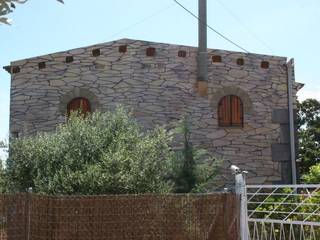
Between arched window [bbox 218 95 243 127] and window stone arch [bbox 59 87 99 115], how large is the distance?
12.2 feet

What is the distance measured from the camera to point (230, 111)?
55.8ft

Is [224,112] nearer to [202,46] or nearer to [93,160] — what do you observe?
[202,46]

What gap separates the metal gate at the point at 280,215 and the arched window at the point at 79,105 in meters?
5.40

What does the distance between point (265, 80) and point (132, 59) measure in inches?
163

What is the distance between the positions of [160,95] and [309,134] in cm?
1534

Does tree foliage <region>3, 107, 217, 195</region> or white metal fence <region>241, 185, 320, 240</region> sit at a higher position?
tree foliage <region>3, 107, 217, 195</region>

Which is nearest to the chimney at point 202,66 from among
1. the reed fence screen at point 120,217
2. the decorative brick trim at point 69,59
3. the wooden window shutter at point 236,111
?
the wooden window shutter at point 236,111

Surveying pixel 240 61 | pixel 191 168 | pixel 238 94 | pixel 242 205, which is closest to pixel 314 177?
pixel 238 94

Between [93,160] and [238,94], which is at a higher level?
[238,94]

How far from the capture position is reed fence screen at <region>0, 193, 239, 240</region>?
315 inches

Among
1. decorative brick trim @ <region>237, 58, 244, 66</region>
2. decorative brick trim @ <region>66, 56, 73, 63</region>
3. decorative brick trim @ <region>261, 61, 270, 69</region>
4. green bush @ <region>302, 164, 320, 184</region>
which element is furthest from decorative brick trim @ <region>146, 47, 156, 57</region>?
green bush @ <region>302, 164, 320, 184</region>

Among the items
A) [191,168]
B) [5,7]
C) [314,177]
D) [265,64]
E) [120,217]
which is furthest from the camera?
[265,64]

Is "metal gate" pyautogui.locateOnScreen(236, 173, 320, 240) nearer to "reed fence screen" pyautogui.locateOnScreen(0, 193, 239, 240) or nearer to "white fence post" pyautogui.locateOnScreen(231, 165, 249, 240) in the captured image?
"white fence post" pyautogui.locateOnScreen(231, 165, 249, 240)

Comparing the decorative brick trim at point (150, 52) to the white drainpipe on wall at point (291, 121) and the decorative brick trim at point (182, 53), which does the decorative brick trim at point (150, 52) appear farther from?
the white drainpipe on wall at point (291, 121)
